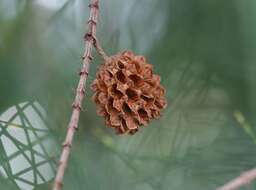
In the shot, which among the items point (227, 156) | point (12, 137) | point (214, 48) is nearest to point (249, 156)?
point (227, 156)

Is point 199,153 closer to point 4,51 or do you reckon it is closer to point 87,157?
point 87,157

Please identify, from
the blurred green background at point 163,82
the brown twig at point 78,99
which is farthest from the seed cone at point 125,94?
the blurred green background at point 163,82

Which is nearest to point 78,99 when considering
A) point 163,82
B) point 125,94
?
point 125,94

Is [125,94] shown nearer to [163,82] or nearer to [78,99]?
[78,99]

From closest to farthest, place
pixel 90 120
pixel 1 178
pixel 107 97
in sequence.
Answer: pixel 107 97
pixel 1 178
pixel 90 120

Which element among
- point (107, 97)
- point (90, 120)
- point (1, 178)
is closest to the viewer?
point (107, 97)

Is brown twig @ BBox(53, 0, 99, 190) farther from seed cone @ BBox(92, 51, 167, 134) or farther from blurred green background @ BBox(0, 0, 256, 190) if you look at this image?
blurred green background @ BBox(0, 0, 256, 190)

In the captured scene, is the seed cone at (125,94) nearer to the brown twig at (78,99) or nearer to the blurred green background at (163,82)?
the brown twig at (78,99)
